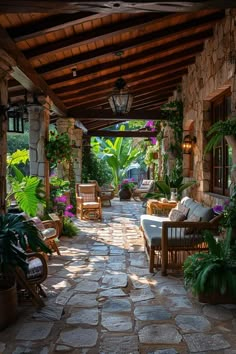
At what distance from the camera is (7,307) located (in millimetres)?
2887

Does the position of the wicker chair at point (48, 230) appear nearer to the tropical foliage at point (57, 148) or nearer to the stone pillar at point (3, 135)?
the stone pillar at point (3, 135)

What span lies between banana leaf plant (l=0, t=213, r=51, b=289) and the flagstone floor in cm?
48

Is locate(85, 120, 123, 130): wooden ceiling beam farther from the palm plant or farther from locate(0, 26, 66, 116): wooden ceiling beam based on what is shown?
the palm plant

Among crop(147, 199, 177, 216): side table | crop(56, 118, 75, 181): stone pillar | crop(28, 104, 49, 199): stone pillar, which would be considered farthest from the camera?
crop(56, 118, 75, 181): stone pillar

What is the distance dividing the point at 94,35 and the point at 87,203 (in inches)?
203

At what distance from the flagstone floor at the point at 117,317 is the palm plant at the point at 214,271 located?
0.65 ft

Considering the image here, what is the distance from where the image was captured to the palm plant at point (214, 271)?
3.17 m

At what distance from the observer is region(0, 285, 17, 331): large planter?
2.84m

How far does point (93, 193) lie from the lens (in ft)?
30.0

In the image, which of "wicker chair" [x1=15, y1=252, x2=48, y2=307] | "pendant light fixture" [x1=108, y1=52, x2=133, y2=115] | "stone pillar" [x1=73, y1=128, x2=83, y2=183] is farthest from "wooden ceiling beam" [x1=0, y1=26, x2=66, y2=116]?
"stone pillar" [x1=73, y1=128, x2=83, y2=183]

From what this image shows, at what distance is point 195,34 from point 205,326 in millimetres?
4019

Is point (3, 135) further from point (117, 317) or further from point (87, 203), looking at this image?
point (87, 203)

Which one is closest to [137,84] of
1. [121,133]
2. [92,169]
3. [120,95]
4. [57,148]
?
[120,95]

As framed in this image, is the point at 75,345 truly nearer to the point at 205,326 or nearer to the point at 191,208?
the point at 205,326
